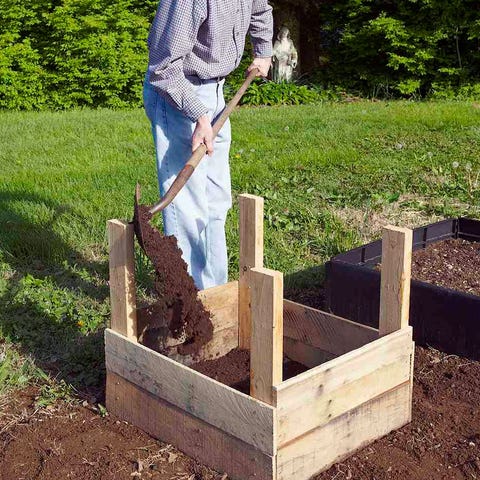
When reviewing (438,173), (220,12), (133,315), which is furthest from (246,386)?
(438,173)

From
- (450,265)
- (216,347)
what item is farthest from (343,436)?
(450,265)

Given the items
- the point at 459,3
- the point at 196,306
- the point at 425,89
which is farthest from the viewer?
the point at 425,89

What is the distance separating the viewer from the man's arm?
4406mm

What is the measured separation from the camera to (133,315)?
3.37m

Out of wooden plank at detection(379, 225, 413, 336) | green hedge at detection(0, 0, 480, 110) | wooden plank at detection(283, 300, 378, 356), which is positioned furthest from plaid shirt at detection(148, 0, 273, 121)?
green hedge at detection(0, 0, 480, 110)

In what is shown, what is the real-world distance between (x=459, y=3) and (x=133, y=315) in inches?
375

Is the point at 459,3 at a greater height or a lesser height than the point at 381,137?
greater

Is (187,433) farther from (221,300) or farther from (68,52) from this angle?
(68,52)

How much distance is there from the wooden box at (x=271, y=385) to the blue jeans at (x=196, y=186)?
21.2 inches

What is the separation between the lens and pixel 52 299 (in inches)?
187

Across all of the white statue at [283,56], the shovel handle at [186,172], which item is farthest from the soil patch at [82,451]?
the white statue at [283,56]

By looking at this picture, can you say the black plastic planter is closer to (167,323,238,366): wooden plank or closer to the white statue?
(167,323,238,366): wooden plank

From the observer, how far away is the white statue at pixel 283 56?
1277 centimetres

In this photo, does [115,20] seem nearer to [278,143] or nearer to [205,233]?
[278,143]
